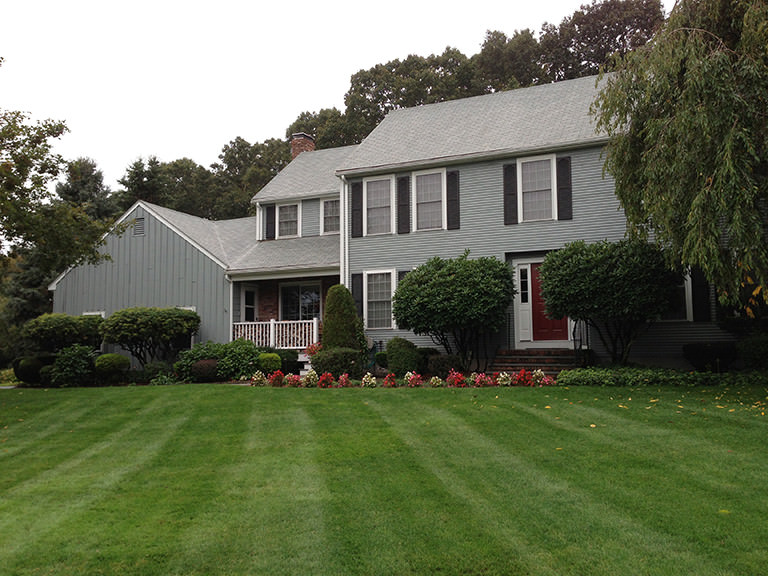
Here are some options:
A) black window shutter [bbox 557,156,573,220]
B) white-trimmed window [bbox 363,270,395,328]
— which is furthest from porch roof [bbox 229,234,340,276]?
black window shutter [bbox 557,156,573,220]

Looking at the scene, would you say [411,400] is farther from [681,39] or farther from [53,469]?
[681,39]

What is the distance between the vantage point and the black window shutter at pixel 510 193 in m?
14.9

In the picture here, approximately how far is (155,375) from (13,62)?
24.7 feet

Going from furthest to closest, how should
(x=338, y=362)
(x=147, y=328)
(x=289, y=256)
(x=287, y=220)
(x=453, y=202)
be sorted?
1. (x=287, y=220)
2. (x=289, y=256)
3. (x=147, y=328)
4. (x=453, y=202)
5. (x=338, y=362)

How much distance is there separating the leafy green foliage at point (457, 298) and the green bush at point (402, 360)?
15 centimetres

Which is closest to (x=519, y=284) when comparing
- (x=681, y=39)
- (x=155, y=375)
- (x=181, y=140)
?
(x=681, y=39)

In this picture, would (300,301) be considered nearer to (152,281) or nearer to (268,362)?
(268,362)

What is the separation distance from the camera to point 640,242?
38.8ft

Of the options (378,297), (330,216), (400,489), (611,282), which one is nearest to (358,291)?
(378,297)

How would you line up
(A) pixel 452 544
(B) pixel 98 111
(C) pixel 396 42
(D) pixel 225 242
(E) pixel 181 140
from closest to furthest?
1. (A) pixel 452 544
2. (B) pixel 98 111
3. (D) pixel 225 242
4. (C) pixel 396 42
5. (E) pixel 181 140

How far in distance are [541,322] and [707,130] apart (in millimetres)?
6771

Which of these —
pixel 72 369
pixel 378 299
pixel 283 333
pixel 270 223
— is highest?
pixel 270 223

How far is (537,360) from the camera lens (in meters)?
13.9

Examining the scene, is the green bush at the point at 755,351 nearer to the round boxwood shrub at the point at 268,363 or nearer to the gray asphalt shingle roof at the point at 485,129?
the gray asphalt shingle roof at the point at 485,129
